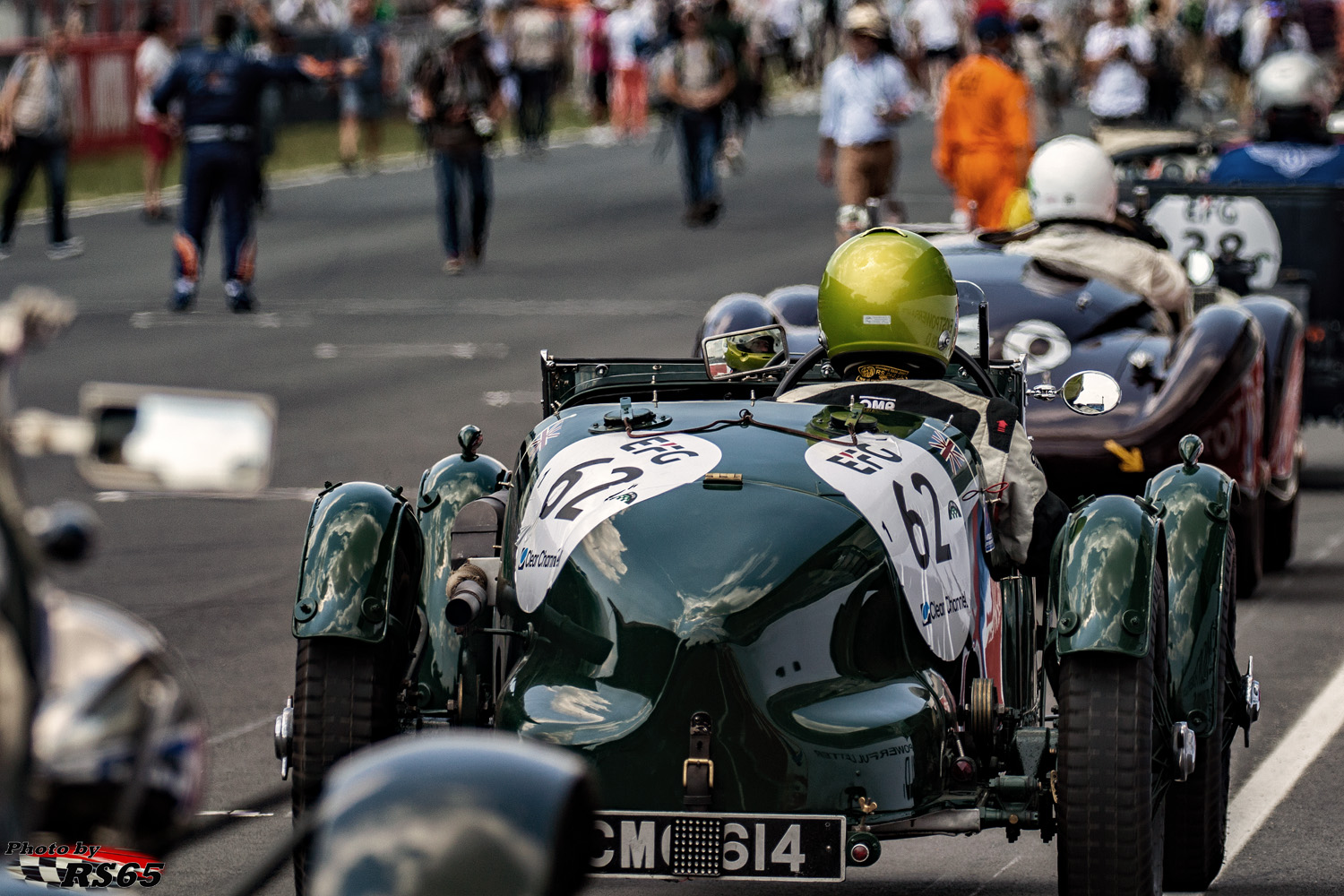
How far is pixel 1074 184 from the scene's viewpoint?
10883 mm

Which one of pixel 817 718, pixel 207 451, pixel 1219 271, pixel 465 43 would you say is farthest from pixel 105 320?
pixel 207 451

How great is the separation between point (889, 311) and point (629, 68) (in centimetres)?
3082

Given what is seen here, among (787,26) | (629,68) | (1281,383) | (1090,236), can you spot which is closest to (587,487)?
(1090,236)

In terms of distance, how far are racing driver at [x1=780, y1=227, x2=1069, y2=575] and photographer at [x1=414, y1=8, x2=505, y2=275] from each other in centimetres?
1488

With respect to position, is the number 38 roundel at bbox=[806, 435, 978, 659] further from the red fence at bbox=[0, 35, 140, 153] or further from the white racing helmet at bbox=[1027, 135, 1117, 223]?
the red fence at bbox=[0, 35, 140, 153]

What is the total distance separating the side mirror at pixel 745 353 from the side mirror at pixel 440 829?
14.9 feet

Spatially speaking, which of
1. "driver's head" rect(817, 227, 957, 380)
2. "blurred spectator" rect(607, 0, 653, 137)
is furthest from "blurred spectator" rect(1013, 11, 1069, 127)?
"driver's head" rect(817, 227, 957, 380)

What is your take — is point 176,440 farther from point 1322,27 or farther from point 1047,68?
point 1047,68

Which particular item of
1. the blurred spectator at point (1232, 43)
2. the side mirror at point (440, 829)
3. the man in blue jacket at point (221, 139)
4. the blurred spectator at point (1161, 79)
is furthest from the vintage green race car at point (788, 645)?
the blurred spectator at point (1232, 43)

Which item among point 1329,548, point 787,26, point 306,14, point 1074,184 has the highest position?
point 306,14

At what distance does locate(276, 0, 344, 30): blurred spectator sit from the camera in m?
38.4

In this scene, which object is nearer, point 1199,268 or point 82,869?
point 82,869

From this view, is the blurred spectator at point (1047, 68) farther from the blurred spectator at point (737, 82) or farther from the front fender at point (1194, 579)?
the front fender at point (1194, 579)

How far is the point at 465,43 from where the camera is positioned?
2164cm
